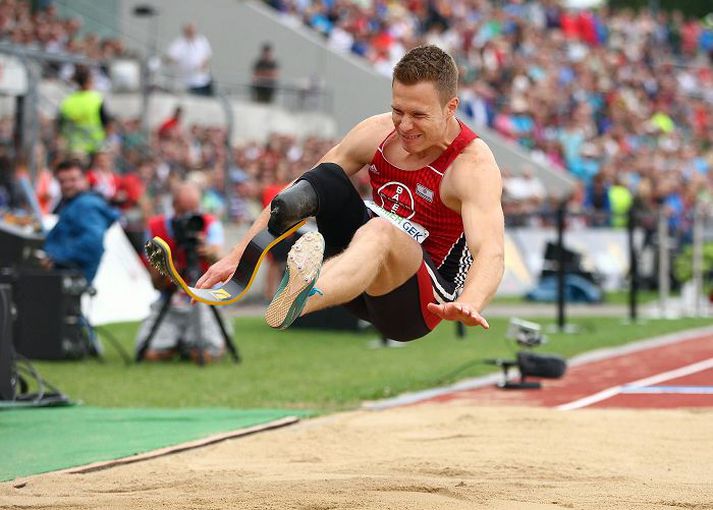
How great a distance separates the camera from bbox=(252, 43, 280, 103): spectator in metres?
23.6

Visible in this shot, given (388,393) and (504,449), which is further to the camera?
(388,393)

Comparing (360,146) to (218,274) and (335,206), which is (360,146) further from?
(218,274)

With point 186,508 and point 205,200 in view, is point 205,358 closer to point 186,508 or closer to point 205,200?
point 205,200

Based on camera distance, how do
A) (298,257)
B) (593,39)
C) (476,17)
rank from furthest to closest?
(593,39), (476,17), (298,257)

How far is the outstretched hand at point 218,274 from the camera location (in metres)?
6.37

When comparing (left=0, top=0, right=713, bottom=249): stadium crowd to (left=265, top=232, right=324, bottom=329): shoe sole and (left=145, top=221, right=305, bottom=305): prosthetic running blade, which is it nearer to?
(left=145, top=221, right=305, bottom=305): prosthetic running blade

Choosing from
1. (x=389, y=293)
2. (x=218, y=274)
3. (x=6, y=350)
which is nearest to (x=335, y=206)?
(x=389, y=293)

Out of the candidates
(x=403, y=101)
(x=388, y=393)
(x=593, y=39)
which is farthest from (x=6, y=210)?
(x=593, y=39)

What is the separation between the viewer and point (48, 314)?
41.7ft

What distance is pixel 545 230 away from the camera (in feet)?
74.5

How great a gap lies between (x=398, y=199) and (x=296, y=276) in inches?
41.9

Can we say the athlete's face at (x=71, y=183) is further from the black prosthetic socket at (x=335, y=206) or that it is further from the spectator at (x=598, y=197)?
the spectator at (x=598, y=197)

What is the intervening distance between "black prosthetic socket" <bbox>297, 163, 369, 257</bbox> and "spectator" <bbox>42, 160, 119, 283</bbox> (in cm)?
672

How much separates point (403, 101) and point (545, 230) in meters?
16.7
